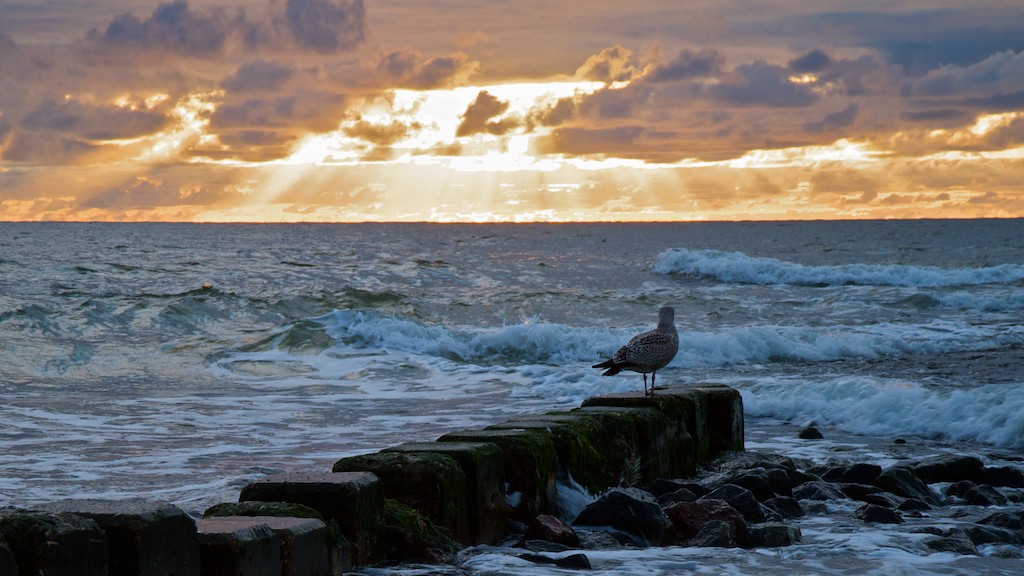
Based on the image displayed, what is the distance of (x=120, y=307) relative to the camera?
23.8 meters

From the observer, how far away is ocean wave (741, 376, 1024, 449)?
10.6 meters

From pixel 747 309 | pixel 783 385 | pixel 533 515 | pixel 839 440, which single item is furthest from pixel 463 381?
pixel 747 309

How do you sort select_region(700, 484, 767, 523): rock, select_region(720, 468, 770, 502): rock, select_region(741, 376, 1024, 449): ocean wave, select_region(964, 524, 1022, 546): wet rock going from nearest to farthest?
select_region(964, 524, 1022, 546): wet rock, select_region(700, 484, 767, 523): rock, select_region(720, 468, 770, 502): rock, select_region(741, 376, 1024, 449): ocean wave

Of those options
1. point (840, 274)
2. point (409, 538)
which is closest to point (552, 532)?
point (409, 538)

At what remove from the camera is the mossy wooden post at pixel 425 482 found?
512 centimetres

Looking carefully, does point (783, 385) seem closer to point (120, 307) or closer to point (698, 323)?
point (698, 323)

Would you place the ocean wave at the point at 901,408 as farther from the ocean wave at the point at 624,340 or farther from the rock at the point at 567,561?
the rock at the point at 567,561

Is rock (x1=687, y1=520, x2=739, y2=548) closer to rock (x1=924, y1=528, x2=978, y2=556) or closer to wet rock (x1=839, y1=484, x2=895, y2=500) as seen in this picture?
rock (x1=924, y1=528, x2=978, y2=556)

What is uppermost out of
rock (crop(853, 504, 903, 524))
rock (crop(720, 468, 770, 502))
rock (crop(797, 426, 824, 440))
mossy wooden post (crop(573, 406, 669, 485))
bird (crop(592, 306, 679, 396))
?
bird (crop(592, 306, 679, 396))

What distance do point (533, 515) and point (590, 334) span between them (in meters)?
14.0

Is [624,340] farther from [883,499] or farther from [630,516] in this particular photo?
[630,516]

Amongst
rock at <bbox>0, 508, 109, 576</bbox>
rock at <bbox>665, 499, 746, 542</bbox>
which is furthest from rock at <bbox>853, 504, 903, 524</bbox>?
rock at <bbox>0, 508, 109, 576</bbox>

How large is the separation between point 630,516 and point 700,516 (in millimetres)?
401

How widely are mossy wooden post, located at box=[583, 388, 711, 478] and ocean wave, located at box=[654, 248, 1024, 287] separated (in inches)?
1246
